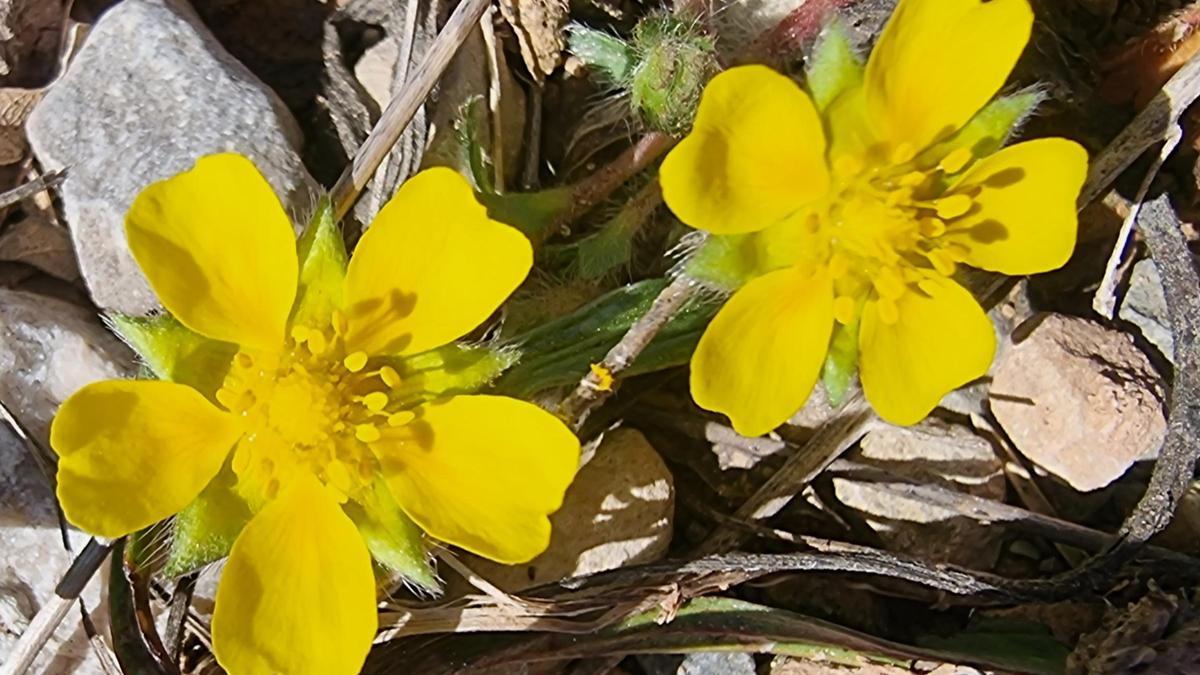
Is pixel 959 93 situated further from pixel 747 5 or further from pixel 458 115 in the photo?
pixel 458 115

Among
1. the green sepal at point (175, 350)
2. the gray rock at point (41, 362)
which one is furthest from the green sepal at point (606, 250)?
the gray rock at point (41, 362)

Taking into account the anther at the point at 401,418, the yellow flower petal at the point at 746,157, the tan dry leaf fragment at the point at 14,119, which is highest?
the yellow flower petal at the point at 746,157

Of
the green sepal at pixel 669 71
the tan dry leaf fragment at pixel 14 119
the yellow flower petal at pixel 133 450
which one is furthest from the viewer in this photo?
the tan dry leaf fragment at pixel 14 119

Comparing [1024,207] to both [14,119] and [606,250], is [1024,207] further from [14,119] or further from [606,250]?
[14,119]

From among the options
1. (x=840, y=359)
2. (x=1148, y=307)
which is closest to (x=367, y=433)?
(x=840, y=359)

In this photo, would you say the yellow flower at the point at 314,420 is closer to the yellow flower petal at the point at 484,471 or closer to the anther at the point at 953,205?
the yellow flower petal at the point at 484,471

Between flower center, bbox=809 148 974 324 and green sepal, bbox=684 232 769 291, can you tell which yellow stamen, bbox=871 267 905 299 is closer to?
flower center, bbox=809 148 974 324
